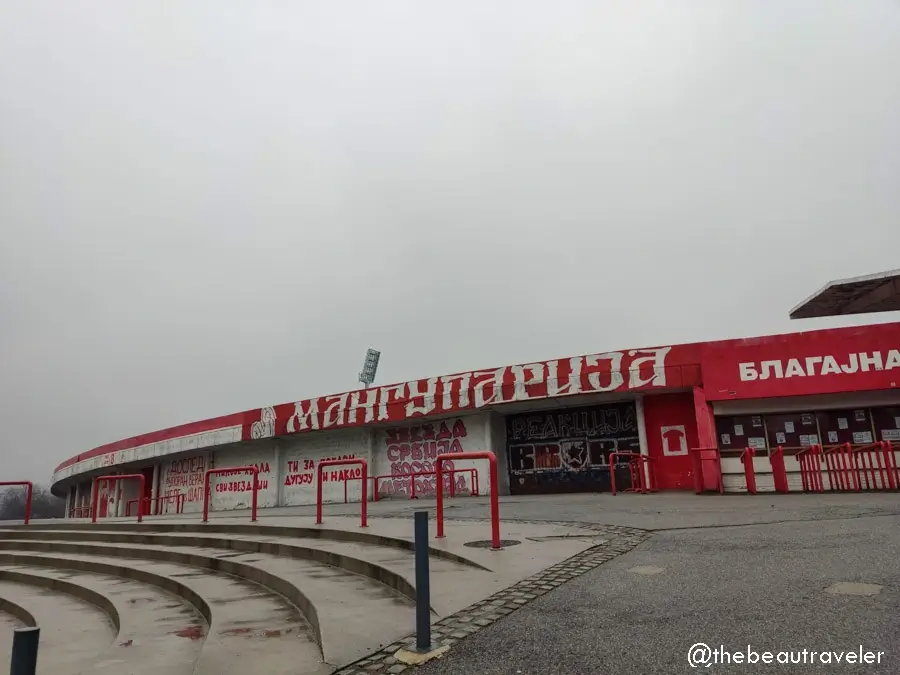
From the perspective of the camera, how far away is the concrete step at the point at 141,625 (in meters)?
4.11

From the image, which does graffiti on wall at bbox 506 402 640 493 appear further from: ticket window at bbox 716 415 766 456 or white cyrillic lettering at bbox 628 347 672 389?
ticket window at bbox 716 415 766 456

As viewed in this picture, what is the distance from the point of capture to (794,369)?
14.6 m

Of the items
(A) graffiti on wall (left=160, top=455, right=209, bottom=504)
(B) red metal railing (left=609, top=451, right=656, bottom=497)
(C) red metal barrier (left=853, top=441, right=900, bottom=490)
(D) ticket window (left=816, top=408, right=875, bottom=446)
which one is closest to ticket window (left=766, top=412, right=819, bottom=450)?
(D) ticket window (left=816, top=408, right=875, bottom=446)

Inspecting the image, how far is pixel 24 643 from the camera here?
6.26 feet

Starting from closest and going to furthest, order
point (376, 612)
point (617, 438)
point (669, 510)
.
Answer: point (376, 612) < point (669, 510) < point (617, 438)

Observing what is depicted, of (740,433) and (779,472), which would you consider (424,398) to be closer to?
(740,433)

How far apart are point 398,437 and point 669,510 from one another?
1327cm

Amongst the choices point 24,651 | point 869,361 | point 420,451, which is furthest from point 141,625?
point 420,451

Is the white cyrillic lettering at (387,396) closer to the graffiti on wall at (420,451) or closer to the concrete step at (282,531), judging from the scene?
the graffiti on wall at (420,451)

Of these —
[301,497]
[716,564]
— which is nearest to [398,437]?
[301,497]

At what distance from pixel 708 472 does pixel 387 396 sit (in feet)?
36.2

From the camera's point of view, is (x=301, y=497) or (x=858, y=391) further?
(x=301, y=497)

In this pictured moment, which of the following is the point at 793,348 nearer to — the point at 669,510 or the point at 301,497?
the point at 669,510

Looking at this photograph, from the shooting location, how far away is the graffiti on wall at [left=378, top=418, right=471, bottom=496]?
20.0 metres
